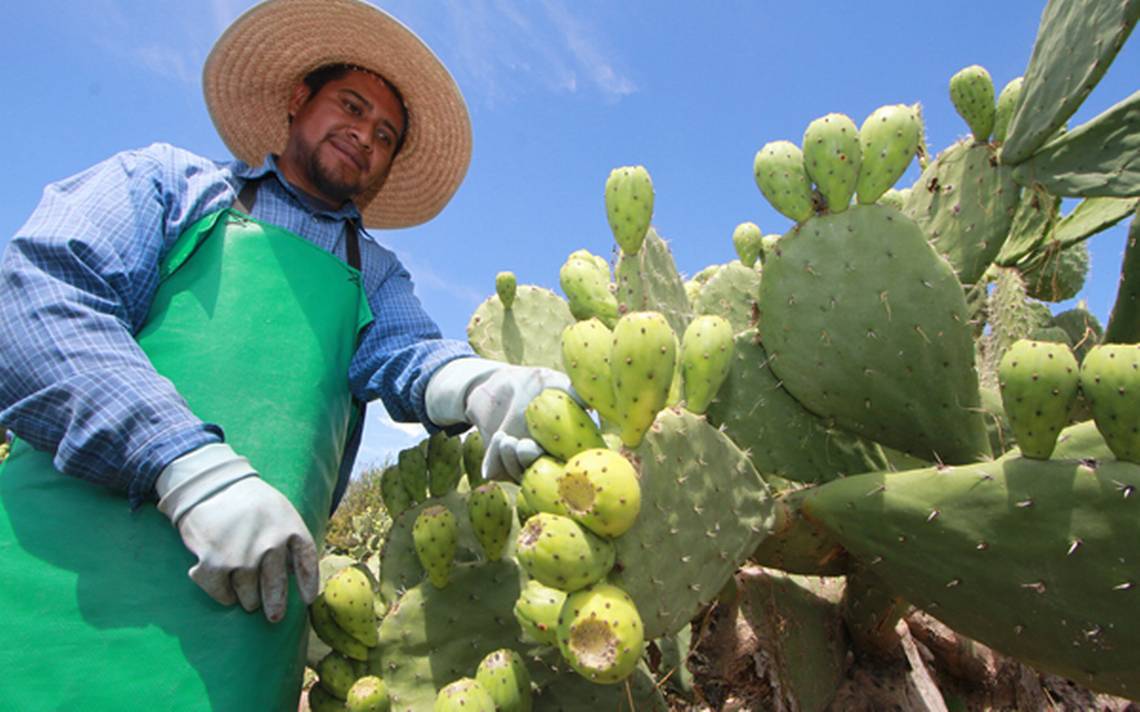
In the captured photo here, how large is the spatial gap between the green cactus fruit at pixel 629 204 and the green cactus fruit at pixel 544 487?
1.80 ft

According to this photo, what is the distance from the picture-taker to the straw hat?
1864mm

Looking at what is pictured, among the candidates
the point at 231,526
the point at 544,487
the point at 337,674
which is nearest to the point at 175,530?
the point at 231,526

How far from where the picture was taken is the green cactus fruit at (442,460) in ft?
5.45

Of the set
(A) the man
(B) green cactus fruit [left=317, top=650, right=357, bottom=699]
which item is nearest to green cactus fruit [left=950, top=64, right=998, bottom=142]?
(A) the man

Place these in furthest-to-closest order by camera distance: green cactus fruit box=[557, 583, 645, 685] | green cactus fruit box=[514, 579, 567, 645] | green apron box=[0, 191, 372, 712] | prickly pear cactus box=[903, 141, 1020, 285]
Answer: prickly pear cactus box=[903, 141, 1020, 285] → green apron box=[0, 191, 372, 712] → green cactus fruit box=[514, 579, 567, 645] → green cactus fruit box=[557, 583, 645, 685]

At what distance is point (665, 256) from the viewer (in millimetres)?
1546

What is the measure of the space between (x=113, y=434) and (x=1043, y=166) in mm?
1709

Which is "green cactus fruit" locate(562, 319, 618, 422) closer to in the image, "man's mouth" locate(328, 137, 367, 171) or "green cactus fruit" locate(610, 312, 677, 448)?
"green cactus fruit" locate(610, 312, 677, 448)

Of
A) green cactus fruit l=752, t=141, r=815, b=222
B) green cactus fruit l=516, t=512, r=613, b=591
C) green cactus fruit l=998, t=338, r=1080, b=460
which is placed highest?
green cactus fruit l=752, t=141, r=815, b=222

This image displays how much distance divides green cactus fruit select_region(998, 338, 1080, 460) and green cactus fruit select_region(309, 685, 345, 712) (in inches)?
48.3

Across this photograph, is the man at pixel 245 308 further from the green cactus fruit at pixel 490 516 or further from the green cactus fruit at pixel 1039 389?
the green cactus fruit at pixel 1039 389

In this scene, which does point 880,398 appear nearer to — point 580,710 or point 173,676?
point 580,710

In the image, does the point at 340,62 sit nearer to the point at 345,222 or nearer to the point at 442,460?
the point at 345,222

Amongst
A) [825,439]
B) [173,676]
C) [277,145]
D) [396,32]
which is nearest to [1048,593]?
[825,439]
